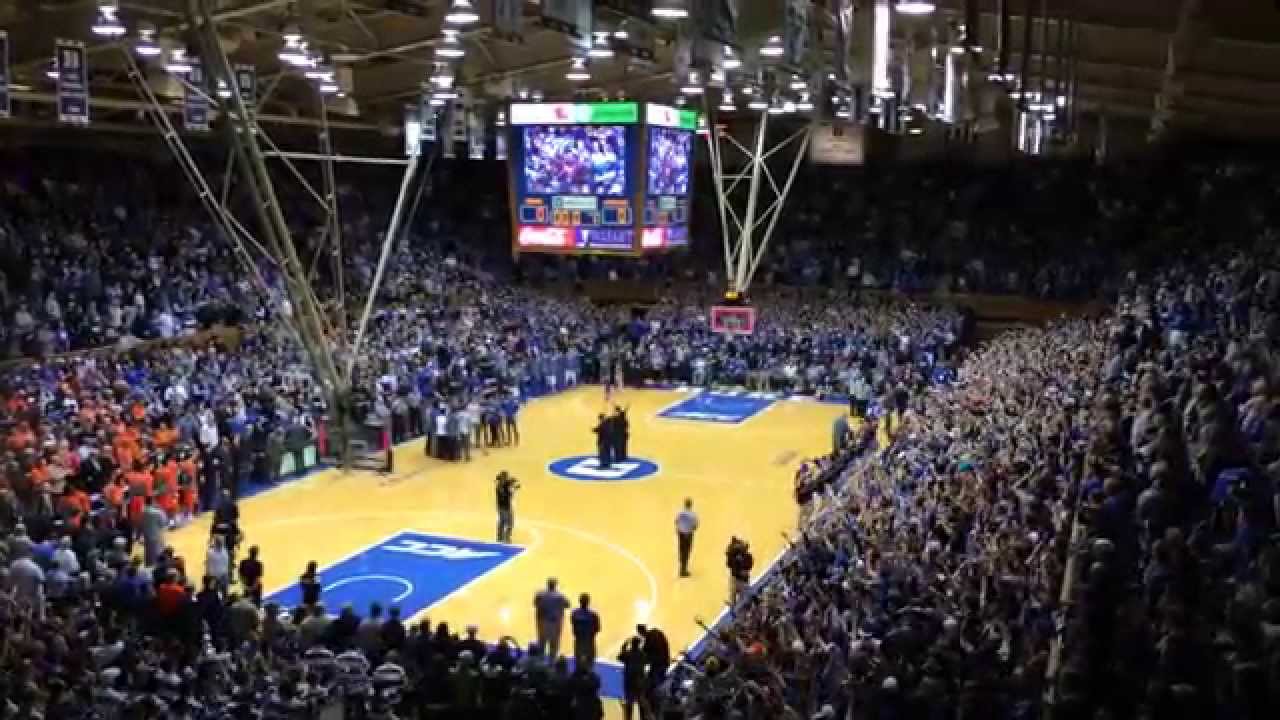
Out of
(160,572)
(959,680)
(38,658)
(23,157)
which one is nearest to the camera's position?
(959,680)

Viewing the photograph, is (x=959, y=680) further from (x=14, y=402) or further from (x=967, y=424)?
(x=14, y=402)

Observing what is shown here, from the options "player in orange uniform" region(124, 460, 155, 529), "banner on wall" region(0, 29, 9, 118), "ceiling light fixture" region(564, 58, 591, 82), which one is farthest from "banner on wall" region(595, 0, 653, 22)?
"ceiling light fixture" region(564, 58, 591, 82)

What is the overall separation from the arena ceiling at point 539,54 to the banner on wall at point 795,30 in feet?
8.20

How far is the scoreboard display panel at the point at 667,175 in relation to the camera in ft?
96.2

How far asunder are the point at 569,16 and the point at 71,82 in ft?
35.8

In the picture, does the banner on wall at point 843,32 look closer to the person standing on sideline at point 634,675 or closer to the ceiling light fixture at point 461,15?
the ceiling light fixture at point 461,15

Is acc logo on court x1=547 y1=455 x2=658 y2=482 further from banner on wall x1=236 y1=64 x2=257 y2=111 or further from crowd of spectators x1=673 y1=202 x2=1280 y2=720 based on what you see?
banner on wall x1=236 y1=64 x2=257 y2=111

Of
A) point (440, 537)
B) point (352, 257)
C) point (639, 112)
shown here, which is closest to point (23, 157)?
point (352, 257)

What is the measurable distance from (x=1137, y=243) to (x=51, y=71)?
28756 millimetres

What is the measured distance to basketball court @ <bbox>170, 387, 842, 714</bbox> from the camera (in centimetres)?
1672

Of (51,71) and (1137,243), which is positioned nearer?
(51,71)

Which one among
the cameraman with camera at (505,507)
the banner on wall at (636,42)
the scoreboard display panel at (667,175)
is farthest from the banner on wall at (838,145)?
the cameraman with camera at (505,507)

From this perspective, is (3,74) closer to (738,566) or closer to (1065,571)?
(738,566)

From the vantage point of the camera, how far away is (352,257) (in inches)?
1432
